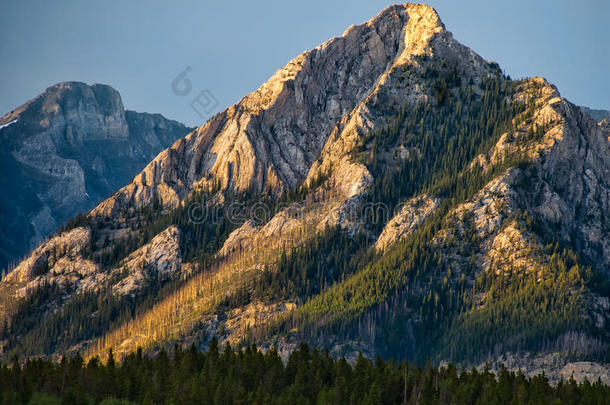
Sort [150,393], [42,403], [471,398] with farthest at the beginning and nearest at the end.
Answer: [471,398] → [150,393] → [42,403]

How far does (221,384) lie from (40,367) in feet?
138

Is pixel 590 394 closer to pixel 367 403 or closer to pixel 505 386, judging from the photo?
pixel 505 386

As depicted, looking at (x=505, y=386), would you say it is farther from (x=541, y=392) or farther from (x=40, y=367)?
(x=40, y=367)

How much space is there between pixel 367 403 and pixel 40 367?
237 feet

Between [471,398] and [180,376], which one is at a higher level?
[180,376]

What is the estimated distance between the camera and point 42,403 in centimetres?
16800

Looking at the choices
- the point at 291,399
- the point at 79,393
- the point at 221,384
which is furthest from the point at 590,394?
the point at 79,393

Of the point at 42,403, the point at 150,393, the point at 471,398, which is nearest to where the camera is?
the point at 42,403

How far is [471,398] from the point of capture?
192 m

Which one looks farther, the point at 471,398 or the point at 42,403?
the point at 471,398

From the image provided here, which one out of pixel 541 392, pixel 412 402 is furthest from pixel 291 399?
pixel 541 392

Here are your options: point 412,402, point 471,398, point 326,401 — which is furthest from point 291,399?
point 471,398

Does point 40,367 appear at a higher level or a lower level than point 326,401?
higher

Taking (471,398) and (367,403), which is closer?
(367,403)
